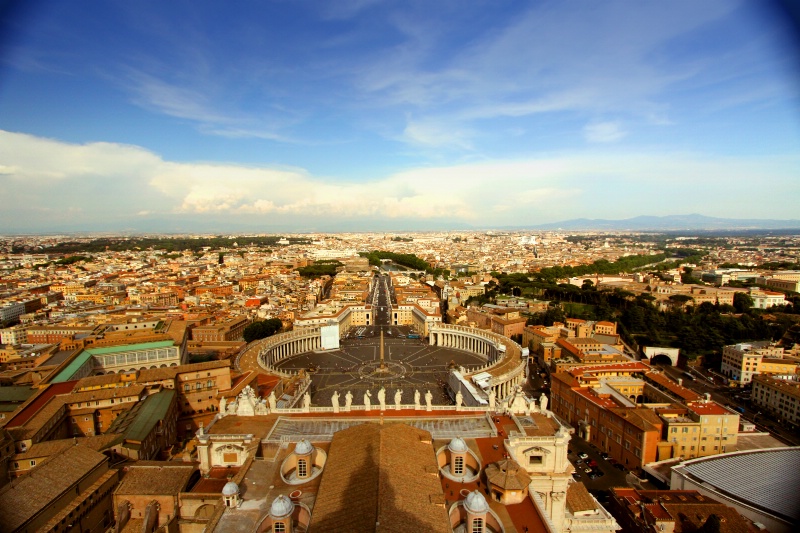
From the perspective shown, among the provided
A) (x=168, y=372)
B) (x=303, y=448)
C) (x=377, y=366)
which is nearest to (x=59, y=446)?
(x=168, y=372)

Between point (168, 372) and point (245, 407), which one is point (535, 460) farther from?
point (168, 372)

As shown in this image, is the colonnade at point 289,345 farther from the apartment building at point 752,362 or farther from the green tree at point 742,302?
the green tree at point 742,302

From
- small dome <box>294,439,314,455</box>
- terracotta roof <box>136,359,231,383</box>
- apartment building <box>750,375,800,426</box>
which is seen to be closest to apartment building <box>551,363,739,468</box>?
apartment building <box>750,375,800,426</box>

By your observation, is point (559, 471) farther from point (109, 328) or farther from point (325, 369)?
point (109, 328)

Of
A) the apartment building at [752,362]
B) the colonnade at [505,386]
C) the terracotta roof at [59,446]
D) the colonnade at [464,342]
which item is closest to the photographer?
the terracotta roof at [59,446]

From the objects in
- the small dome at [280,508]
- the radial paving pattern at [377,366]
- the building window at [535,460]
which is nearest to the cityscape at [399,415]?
the small dome at [280,508]

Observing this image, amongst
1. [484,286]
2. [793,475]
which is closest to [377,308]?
[484,286]

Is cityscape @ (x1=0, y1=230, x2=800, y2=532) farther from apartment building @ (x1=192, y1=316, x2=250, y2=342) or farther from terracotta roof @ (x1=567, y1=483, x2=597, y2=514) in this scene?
apartment building @ (x1=192, y1=316, x2=250, y2=342)
